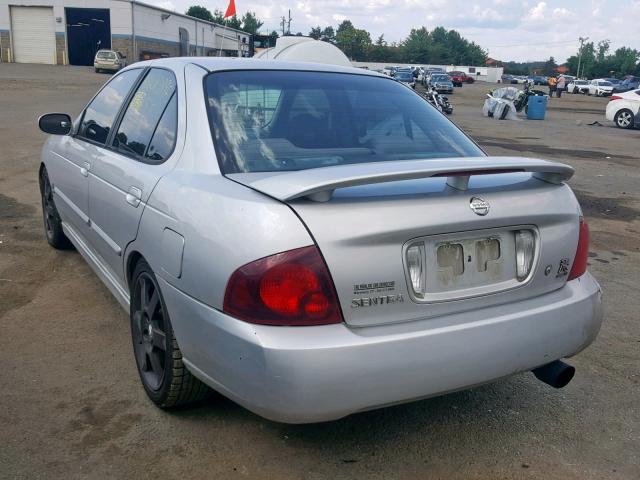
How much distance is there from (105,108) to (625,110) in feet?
73.7

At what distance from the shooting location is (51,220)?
5.38 metres

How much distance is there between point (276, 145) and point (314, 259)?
88cm

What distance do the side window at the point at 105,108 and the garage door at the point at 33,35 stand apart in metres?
52.4

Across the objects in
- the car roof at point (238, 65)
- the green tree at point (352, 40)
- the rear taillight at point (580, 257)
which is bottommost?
the rear taillight at point (580, 257)

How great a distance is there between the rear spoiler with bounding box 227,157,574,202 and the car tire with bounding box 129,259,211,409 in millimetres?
716

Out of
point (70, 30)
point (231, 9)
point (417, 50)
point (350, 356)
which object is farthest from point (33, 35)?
point (417, 50)

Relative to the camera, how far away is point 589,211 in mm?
7961

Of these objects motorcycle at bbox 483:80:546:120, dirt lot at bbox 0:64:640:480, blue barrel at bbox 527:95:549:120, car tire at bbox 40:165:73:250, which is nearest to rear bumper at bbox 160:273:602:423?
dirt lot at bbox 0:64:640:480

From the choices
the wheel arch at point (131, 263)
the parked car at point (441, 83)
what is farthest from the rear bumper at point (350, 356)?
the parked car at point (441, 83)

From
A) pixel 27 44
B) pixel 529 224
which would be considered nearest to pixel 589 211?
pixel 529 224

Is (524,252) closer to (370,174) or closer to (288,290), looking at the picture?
(370,174)

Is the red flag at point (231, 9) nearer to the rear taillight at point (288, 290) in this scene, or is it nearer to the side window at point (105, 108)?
the side window at point (105, 108)

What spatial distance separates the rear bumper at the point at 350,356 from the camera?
2197 millimetres

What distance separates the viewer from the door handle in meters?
3.04
